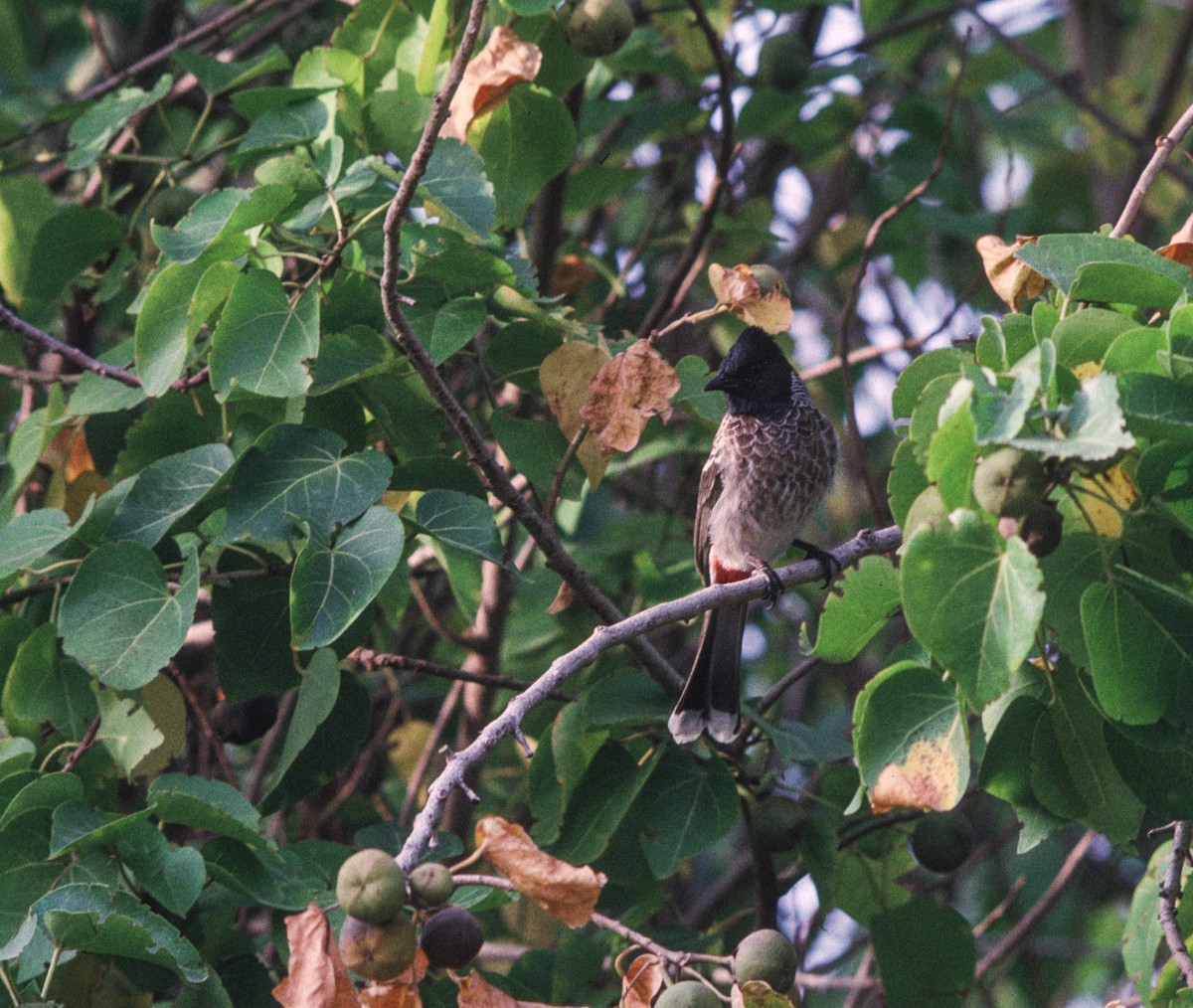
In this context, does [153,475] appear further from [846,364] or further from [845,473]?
[845,473]

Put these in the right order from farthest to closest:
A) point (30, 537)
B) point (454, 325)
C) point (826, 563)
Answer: point (826, 563) < point (454, 325) < point (30, 537)

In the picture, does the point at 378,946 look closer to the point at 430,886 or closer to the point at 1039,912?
the point at 430,886

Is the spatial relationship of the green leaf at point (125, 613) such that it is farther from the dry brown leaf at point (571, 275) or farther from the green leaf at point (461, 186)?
the dry brown leaf at point (571, 275)

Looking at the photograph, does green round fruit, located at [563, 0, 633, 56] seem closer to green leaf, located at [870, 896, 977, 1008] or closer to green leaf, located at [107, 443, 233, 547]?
green leaf, located at [107, 443, 233, 547]

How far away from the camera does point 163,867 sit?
2.41 meters

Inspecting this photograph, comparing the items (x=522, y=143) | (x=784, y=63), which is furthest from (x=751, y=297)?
(x=784, y=63)

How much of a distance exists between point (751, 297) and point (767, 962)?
1.25 meters

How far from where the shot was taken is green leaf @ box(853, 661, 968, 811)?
2.12m

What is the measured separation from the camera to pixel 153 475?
272 centimetres

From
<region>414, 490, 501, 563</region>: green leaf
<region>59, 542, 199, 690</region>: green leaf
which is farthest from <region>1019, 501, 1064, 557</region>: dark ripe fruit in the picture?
<region>59, 542, 199, 690</region>: green leaf

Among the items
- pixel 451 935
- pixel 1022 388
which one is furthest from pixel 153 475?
pixel 1022 388

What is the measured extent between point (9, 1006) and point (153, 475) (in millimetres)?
942

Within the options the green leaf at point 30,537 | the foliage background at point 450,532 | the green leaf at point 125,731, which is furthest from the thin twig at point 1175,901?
the green leaf at point 30,537

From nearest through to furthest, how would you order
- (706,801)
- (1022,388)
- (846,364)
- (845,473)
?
1. (1022,388)
2. (706,801)
3. (846,364)
4. (845,473)
